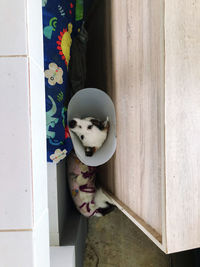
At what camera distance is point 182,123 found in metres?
0.69

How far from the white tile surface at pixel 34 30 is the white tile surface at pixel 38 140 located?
3cm

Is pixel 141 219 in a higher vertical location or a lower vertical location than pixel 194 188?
lower

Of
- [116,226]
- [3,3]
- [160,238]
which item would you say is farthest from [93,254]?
[3,3]

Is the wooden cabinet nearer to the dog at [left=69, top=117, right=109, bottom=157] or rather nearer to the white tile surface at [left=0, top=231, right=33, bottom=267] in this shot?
the dog at [left=69, top=117, right=109, bottom=157]

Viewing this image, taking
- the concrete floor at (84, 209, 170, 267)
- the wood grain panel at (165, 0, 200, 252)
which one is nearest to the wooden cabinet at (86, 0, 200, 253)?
the wood grain panel at (165, 0, 200, 252)

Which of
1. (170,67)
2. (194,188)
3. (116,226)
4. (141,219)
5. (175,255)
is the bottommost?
(175,255)

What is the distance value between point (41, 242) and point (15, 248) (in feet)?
0.22

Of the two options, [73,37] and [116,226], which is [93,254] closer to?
[116,226]

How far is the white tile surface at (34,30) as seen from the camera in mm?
470

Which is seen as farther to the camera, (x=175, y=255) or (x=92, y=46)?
(x=175, y=255)

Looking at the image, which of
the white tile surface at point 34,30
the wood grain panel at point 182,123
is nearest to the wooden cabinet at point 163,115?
the wood grain panel at point 182,123

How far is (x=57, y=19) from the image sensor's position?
0.97 m

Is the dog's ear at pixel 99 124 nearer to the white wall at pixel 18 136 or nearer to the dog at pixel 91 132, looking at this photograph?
the dog at pixel 91 132

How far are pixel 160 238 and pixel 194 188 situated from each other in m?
0.19
